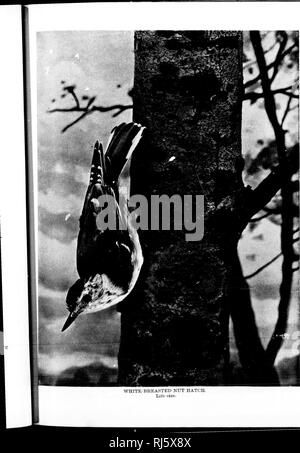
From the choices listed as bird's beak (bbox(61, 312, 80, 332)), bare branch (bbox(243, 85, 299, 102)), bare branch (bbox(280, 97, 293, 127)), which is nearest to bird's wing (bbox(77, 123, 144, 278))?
bird's beak (bbox(61, 312, 80, 332))

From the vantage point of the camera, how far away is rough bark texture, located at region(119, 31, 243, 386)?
1.95m

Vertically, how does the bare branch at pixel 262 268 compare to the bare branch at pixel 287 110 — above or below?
below

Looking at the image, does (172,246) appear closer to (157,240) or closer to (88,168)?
(157,240)

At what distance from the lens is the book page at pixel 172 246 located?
1.94 metres

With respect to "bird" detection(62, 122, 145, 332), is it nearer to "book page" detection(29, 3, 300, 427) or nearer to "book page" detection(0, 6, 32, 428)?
"book page" detection(29, 3, 300, 427)

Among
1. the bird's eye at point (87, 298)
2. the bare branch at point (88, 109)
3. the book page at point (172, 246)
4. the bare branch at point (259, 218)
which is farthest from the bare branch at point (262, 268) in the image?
the bare branch at point (88, 109)

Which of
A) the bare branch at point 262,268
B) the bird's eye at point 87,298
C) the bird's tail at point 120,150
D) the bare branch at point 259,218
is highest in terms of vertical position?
the bird's tail at point 120,150

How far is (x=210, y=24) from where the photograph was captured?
75.5 inches

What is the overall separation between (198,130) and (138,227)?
42 centimetres

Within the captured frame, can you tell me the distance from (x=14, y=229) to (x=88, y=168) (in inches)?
14.0

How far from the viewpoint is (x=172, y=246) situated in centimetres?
197

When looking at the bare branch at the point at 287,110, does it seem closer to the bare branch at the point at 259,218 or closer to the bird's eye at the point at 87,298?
the bare branch at the point at 259,218

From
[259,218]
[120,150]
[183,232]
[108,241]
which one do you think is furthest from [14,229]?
[259,218]

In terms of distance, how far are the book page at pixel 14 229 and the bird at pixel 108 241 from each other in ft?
0.62
